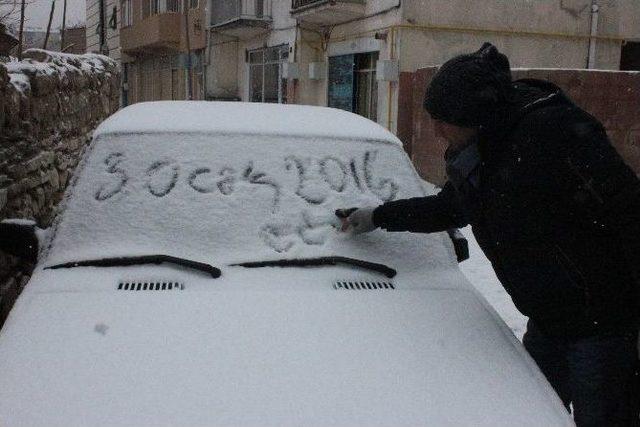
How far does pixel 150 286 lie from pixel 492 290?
11.2 feet

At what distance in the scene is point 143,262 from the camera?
2340 mm

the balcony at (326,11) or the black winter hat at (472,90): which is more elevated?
the balcony at (326,11)

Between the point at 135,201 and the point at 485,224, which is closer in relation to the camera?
the point at 485,224

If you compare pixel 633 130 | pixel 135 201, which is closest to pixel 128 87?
pixel 633 130

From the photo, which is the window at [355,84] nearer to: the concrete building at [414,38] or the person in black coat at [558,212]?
the concrete building at [414,38]

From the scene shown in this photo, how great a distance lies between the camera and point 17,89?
4.22 meters

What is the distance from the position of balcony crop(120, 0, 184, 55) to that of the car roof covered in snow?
21920mm

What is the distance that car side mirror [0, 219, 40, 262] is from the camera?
253 cm

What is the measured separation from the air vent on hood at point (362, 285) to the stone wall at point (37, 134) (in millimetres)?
2098

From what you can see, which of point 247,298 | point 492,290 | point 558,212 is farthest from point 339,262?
point 492,290

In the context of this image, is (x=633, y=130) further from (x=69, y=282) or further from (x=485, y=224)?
(x=69, y=282)

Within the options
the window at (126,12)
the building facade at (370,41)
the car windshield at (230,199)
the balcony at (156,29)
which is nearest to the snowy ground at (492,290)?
the car windshield at (230,199)

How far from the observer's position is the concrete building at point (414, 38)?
1393 cm

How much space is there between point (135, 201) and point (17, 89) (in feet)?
7.05
